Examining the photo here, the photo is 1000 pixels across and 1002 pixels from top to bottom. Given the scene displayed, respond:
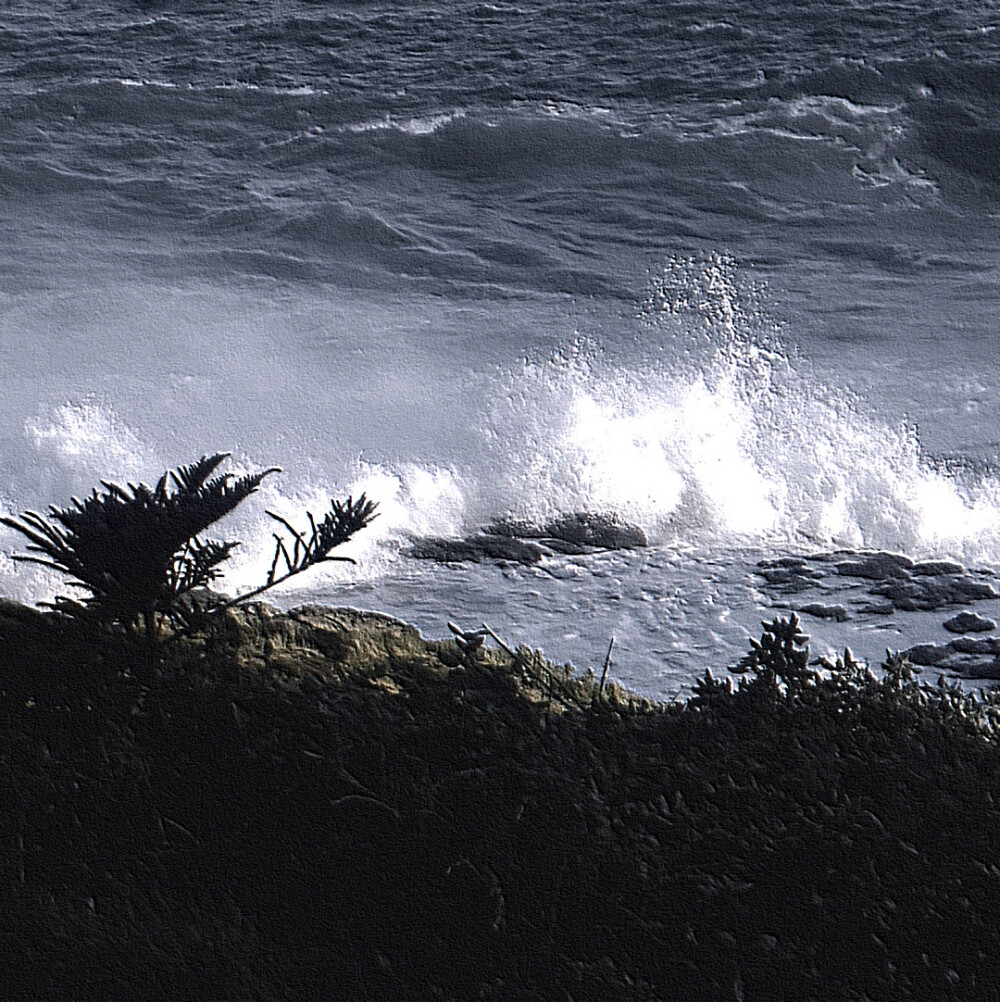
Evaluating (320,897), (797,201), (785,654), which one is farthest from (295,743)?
(797,201)

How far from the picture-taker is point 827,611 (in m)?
7.71

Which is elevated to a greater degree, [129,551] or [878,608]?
[129,551]

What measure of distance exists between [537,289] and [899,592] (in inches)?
297

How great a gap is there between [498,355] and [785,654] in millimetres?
9737

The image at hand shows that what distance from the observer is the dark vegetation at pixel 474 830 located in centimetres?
223

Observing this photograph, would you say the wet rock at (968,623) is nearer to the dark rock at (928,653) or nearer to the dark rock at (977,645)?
the dark rock at (977,645)

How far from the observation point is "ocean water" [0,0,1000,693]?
29.6 ft

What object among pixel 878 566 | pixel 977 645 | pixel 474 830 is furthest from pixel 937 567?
pixel 474 830

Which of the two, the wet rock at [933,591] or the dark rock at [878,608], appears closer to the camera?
the dark rock at [878,608]

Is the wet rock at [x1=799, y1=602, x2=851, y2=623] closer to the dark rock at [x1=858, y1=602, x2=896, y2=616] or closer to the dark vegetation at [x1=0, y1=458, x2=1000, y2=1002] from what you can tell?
the dark rock at [x1=858, y1=602, x2=896, y2=616]

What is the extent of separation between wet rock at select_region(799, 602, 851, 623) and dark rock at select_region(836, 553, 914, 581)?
0.64 metres

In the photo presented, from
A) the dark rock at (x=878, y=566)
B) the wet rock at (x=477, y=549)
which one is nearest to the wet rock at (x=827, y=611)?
the dark rock at (x=878, y=566)

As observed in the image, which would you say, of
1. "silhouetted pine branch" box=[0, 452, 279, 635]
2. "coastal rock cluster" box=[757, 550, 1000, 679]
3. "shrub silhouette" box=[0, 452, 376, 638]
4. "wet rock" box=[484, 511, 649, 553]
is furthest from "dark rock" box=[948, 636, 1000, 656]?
"silhouetted pine branch" box=[0, 452, 279, 635]

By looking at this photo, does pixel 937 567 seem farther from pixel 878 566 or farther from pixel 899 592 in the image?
pixel 899 592
